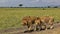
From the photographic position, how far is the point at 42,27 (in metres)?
20.8

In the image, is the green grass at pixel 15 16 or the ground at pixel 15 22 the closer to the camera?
the ground at pixel 15 22

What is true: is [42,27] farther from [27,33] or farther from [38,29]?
[27,33]

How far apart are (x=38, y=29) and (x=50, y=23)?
5.98ft

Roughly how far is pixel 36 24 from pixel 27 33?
1.93 m

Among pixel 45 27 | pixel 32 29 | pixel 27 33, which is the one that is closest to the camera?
pixel 27 33

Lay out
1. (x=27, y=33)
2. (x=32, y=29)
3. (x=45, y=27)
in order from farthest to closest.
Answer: (x=45, y=27) → (x=32, y=29) → (x=27, y=33)

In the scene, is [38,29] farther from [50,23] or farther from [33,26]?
[50,23]

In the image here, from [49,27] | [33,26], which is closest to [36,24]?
[33,26]

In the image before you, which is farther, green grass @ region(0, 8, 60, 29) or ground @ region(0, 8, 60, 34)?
green grass @ region(0, 8, 60, 29)

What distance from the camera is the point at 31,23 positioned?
2005 centimetres

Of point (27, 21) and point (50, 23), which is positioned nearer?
point (27, 21)

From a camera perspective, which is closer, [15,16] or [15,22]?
[15,22]

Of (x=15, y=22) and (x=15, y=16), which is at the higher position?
(x=15, y=22)

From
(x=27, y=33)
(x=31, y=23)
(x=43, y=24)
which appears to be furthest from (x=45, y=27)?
(x=27, y=33)
